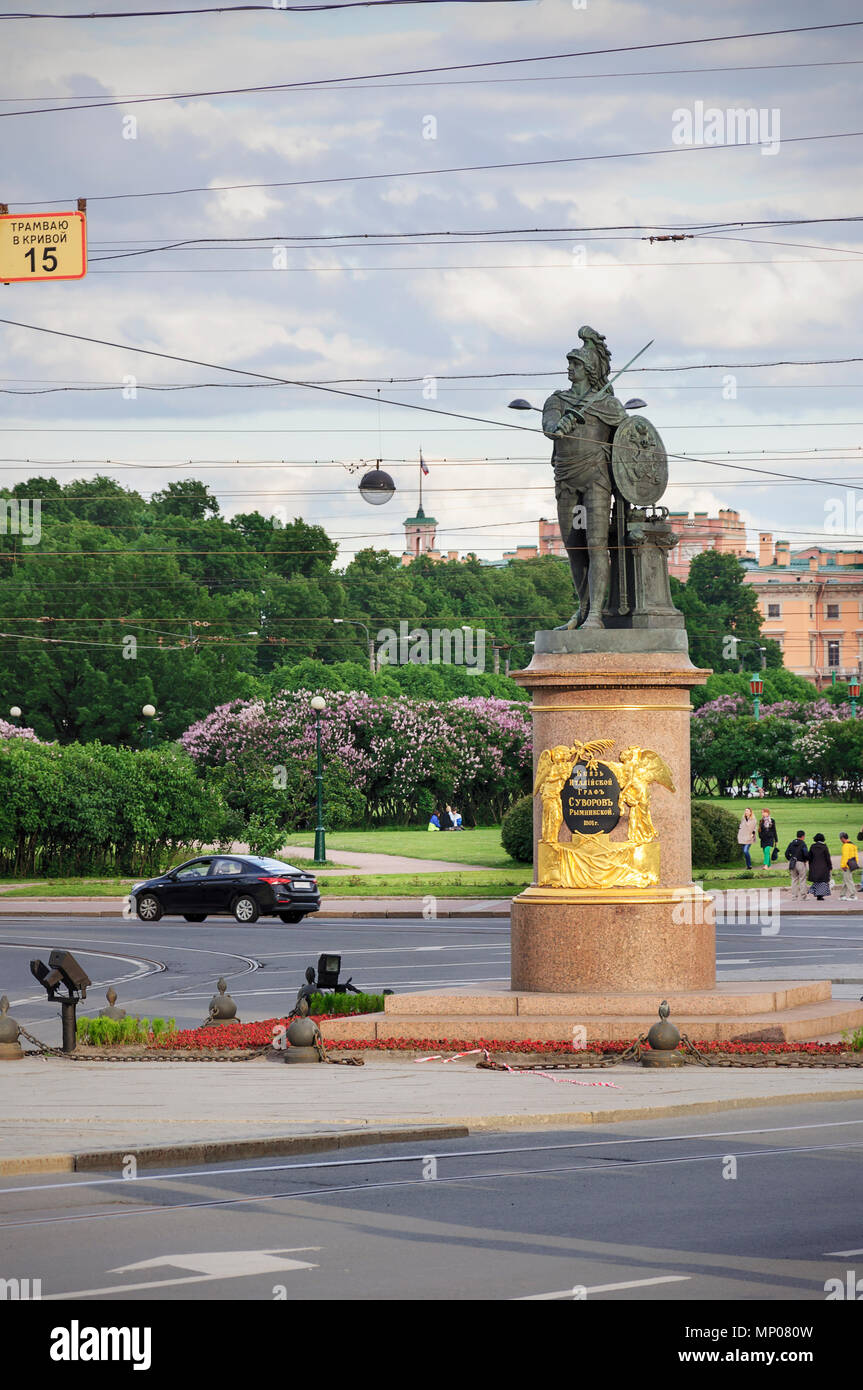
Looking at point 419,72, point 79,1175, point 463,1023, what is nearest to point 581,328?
point 419,72

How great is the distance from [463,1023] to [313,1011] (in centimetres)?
254

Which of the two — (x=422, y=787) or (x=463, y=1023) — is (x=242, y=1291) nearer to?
(x=463, y=1023)

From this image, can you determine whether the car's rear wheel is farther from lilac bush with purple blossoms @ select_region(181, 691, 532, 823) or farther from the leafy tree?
the leafy tree

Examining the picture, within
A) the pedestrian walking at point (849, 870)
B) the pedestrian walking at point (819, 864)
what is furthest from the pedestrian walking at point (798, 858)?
the pedestrian walking at point (849, 870)

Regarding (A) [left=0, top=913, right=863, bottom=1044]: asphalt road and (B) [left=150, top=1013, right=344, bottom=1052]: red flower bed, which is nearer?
(B) [left=150, top=1013, right=344, bottom=1052]: red flower bed

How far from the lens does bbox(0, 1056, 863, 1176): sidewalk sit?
1270 centimetres

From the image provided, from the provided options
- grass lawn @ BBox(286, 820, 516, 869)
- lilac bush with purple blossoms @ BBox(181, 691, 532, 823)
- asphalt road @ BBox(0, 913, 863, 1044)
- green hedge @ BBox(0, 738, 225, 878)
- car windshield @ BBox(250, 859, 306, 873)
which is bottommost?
asphalt road @ BBox(0, 913, 863, 1044)

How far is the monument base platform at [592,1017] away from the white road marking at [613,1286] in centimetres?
870

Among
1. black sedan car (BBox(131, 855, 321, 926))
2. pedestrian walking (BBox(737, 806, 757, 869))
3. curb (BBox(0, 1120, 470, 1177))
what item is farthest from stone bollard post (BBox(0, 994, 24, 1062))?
pedestrian walking (BBox(737, 806, 757, 869))

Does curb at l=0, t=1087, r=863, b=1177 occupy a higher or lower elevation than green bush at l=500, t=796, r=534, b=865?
lower

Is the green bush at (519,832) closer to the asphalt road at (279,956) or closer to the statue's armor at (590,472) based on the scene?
the asphalt road at (279,956)

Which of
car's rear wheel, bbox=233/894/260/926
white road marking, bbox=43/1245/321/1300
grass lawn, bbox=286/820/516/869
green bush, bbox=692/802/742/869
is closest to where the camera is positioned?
white road marking, bbox=43/1245/321/1300

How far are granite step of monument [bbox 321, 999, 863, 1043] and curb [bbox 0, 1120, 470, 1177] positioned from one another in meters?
3.88

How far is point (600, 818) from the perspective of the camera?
18719 millimetres
